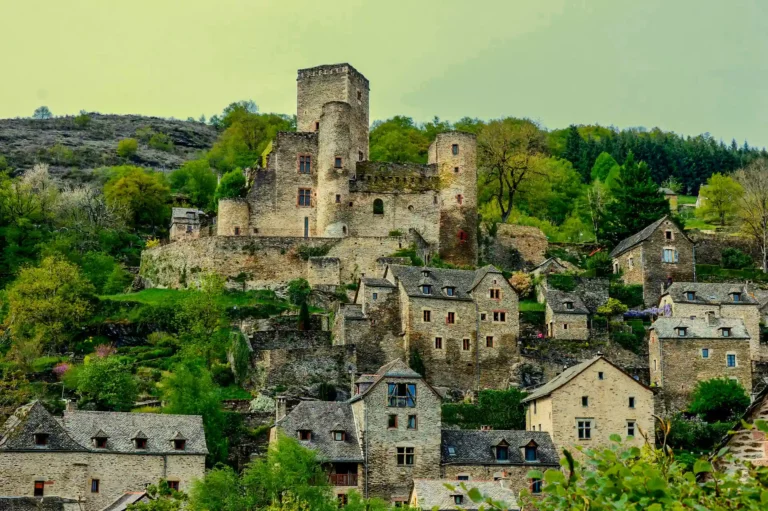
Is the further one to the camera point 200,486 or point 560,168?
point 560,168

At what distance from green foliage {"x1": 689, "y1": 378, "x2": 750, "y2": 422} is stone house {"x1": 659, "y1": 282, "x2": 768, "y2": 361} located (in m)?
6.60

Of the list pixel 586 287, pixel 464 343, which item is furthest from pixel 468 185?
pixel 464 343

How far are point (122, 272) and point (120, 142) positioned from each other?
77.7 metres

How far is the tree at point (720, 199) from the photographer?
110m

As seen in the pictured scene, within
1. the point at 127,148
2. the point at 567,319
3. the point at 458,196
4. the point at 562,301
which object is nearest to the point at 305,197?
the point at 458,196

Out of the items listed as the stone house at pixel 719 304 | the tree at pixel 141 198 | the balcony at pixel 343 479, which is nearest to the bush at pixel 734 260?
the stone house at pixel 719 304

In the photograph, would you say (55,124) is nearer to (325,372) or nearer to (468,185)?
(468,185)

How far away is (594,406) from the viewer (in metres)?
55.7

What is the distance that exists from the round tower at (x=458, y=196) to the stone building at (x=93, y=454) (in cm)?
3422

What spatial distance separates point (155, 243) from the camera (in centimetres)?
8738

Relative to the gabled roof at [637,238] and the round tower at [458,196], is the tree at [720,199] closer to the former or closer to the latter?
the gabled roof at [637,238]

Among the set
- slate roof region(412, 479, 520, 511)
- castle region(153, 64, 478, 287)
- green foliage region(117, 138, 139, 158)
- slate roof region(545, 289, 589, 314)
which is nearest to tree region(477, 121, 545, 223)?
castle region(153, 64, 478, 287)

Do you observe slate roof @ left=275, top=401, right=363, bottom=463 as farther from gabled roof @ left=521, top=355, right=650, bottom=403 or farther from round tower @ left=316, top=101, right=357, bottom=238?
round tower @ left=316, top=101, right=357, bottom=238

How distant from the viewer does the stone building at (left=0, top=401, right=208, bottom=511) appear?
46.8 meters
